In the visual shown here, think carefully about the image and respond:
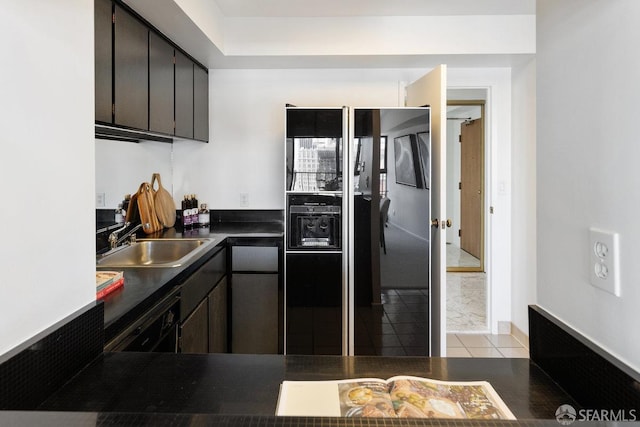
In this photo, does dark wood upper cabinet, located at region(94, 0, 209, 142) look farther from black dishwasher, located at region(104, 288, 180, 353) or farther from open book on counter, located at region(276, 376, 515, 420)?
open book on counter, located at region(276, 376, 515, 420)

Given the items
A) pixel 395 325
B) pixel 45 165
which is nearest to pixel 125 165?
pixel 45 165

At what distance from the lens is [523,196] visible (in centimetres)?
320

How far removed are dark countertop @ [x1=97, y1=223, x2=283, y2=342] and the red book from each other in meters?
0.02

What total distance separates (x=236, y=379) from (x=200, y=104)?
99.7 inches

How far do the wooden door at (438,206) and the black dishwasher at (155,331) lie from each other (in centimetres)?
158

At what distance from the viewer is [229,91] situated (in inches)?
130

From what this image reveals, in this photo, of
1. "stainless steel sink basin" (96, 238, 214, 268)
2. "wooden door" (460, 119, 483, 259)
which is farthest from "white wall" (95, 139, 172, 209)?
"wooden door" (460, 119, 483, 259)

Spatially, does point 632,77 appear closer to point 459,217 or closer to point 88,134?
point 88,134

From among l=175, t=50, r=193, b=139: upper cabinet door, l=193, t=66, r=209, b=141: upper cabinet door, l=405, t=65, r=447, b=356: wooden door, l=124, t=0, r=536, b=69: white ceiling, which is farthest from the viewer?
l=193, t=66, r=209, b=141: upper cabinet door

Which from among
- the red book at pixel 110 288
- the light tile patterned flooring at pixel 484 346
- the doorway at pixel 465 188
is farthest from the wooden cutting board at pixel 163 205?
the doorway at pixel 465 188

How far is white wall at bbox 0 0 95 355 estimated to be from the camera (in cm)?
83

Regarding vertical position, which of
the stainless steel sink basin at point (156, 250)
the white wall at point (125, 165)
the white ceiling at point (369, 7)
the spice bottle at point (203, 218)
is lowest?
the stainless steel sink basin at point (156, 250)

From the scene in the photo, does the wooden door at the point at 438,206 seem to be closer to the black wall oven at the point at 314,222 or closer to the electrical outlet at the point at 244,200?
the black wall oven at the point at 314,222

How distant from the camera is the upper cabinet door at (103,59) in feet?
5.52
